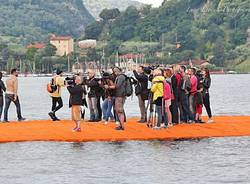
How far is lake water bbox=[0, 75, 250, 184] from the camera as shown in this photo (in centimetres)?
1795

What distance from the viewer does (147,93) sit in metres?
26.4

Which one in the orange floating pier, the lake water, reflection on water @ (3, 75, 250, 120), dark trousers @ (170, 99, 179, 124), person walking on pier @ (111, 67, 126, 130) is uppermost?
person walking on pier @ (111, 67, 126, 130)

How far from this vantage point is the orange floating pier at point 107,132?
24.3 m

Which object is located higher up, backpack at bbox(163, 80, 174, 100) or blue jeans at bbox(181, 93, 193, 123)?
backpack at bbox(163, 80, 174, 100)

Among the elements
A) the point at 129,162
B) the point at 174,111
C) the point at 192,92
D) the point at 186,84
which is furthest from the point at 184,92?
the point at 129,162

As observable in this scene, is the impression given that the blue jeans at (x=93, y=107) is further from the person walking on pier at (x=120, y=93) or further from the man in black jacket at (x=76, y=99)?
the man in black jacket at (x=76, y=99)

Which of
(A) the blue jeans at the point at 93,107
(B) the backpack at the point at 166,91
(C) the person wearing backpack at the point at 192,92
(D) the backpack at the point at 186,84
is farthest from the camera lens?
(A) the blue jeans at the point at 93,107

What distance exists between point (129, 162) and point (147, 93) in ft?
21.0

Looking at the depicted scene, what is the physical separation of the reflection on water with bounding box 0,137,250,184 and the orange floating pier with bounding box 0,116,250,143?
0.59 m

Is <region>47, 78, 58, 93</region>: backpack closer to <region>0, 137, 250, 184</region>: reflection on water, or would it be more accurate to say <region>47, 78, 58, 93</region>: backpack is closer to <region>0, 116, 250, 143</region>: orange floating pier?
<region>0, 116, 250, 143</region>: orange floating pier

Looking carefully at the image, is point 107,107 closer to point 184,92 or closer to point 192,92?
point 184,92

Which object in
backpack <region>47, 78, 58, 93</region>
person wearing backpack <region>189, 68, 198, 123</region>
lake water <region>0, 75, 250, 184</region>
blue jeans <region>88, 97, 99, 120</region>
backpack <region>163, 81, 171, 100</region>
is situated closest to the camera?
lake water <region>0, 75, 250, 184</region>

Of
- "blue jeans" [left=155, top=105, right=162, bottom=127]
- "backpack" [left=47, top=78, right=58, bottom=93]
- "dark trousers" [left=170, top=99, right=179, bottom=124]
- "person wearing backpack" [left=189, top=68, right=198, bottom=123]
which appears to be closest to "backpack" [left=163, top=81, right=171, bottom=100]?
"blue jeans" [left=155, top=105, right=162, bottom=127]

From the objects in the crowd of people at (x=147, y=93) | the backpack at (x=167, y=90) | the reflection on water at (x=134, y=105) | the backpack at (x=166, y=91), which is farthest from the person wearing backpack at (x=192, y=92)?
the reflection on water at (x=134, y=105)
